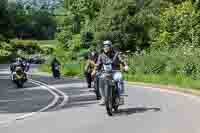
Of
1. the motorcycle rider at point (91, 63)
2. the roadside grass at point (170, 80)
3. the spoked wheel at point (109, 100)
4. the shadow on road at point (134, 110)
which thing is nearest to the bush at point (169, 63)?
the roadside grass at point (170, 80)

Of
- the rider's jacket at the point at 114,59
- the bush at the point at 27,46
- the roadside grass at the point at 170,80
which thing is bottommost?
the bush at the point at 27,46

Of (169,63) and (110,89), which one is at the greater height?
(110,89)

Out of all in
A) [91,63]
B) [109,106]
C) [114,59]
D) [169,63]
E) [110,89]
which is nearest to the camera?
[109,106]

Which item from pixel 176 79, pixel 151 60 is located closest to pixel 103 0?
pixel 151 60

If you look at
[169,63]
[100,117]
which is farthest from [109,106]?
[169,63]

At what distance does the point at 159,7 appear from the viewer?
51.6 metres

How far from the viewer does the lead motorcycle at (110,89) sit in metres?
14.1

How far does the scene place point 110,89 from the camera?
14.2m

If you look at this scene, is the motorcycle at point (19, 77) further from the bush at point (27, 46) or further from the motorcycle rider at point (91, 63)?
the bush at point (27, 46)

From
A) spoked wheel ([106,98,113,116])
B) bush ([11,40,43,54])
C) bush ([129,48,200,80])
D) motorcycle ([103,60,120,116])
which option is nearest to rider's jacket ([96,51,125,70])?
motorcycle ([103,60,120,116])

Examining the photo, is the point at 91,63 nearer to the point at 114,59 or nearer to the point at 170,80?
the point at 114,59

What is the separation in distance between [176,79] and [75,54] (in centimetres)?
3419

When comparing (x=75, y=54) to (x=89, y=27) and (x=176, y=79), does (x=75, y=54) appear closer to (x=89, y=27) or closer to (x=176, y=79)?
(x=89, y=27)

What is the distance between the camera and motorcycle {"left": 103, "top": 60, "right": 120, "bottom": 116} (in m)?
14.1
